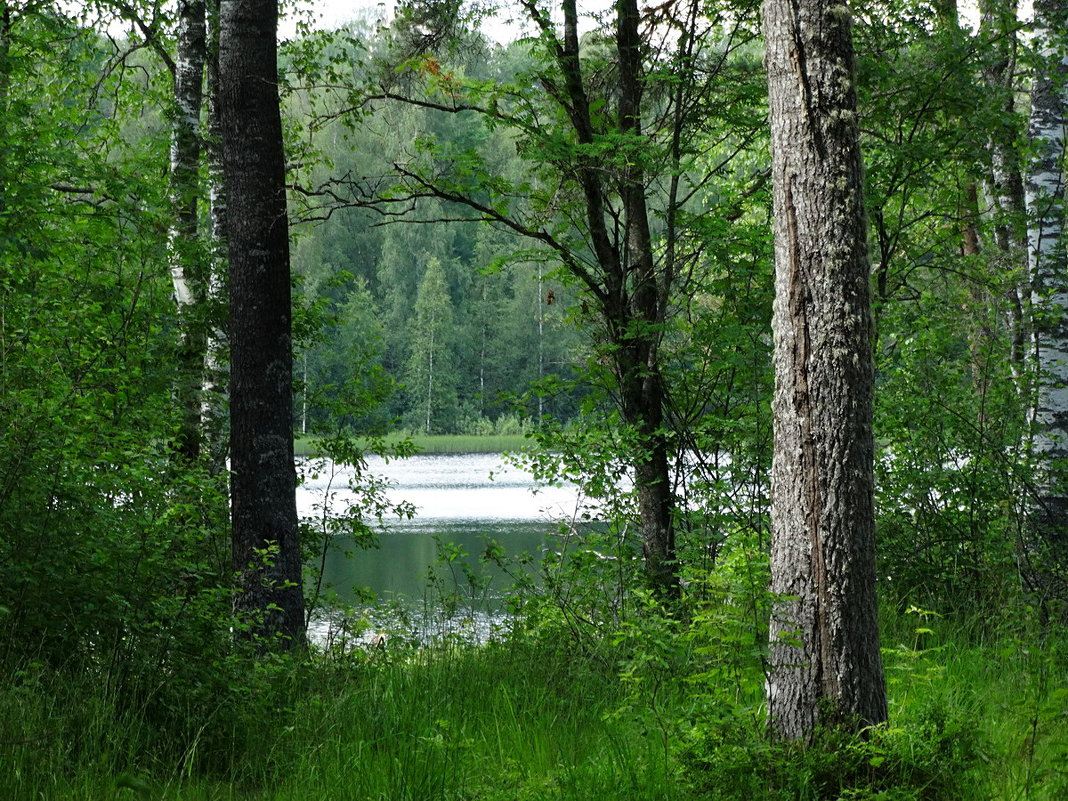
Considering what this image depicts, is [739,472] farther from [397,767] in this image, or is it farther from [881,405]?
[397,767]

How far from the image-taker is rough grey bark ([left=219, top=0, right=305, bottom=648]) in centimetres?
548

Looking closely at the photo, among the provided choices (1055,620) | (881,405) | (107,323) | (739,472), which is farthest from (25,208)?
(1055,620)

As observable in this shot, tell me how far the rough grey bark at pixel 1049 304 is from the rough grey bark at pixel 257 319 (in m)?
4.52

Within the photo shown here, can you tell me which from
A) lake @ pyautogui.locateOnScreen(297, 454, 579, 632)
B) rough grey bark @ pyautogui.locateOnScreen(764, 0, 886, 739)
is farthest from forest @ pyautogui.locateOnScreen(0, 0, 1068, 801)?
lake @ pyautogui.locateOnScreen(297, 454, 579, 632)

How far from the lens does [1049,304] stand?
252 inches

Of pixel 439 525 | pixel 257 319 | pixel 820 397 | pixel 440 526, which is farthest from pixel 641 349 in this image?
pixel 439 525

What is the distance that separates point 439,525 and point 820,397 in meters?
17.8

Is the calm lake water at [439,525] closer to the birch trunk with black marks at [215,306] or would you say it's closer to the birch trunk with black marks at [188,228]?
the birch trunk with black marks at [215,306]

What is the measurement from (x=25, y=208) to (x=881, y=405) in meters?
5.62

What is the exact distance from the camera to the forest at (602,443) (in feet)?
11.3

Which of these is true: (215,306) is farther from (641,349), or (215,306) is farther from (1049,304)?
(1049,304)

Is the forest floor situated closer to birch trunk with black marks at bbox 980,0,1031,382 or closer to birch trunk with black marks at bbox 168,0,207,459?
birch trunk with black marks at bbox 168,0,207,459

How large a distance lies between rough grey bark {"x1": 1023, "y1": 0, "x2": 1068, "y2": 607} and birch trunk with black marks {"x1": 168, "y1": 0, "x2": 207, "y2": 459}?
565cm

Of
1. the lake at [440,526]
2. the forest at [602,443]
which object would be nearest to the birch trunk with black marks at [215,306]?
the forest at [602,443]
